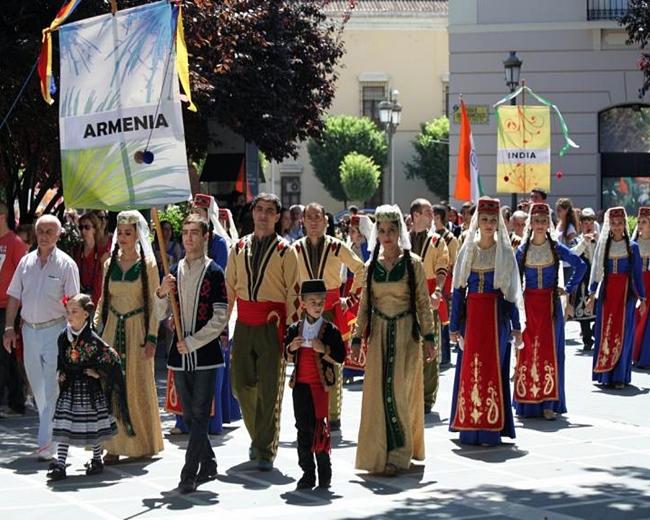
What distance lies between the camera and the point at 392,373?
1108 centimetres

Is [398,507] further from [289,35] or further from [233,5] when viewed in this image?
[289,35]

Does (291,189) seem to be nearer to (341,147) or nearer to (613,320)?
(341,147)

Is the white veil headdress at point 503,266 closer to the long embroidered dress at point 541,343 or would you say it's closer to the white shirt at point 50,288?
the long embroidered dress at point 541,343

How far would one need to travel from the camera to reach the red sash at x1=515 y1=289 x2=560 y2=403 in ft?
45.9

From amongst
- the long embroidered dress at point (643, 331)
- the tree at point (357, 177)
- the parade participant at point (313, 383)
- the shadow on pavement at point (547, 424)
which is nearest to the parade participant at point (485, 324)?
the shadow on pavement at point (547, 424)

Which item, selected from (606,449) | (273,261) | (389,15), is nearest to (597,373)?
(606,449)

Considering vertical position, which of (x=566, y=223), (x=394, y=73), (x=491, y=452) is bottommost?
(x=491, y=452)

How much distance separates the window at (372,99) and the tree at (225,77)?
4733 centimetres

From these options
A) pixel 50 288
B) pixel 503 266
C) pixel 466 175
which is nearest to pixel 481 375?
pixel 503 266

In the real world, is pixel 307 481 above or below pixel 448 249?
below

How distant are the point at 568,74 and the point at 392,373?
74.4 ft

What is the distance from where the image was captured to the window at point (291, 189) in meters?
79.8

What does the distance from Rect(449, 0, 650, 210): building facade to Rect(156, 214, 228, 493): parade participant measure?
73.1 ft

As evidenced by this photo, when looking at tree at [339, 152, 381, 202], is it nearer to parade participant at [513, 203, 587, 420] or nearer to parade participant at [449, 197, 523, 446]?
parade participant at [513, 203, 587, 420]
